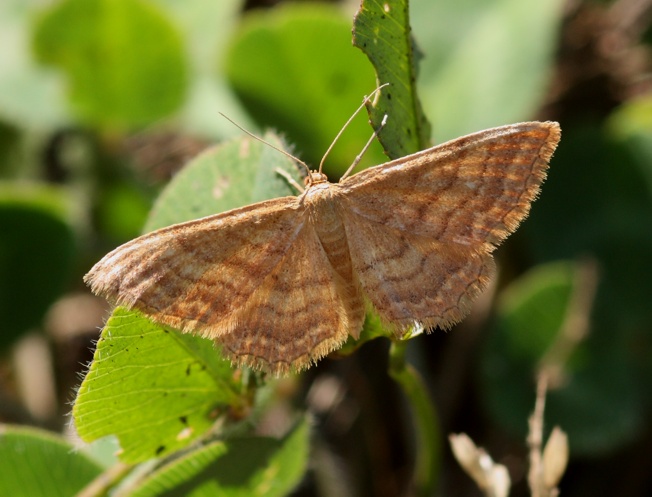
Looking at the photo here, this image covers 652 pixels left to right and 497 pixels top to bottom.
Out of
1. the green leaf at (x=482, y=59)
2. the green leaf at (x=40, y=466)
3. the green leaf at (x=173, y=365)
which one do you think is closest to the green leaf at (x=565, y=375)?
the green leaf at (x=482, y=59)

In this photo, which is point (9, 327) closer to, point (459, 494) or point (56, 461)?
point (56, 461)

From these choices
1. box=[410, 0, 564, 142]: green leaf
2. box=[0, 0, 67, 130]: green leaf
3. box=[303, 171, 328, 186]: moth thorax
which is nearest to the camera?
box=[303, 171, 328, 186]: moth thorax

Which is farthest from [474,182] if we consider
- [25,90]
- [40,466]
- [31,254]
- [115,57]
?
[25,90]

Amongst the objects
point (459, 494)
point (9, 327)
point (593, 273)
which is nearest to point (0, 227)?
point (9, 327)

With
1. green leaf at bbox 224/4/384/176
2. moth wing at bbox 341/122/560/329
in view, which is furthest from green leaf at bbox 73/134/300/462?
green leaf at bbox 224/4/384/176

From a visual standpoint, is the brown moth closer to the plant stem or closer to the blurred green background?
the plant stem

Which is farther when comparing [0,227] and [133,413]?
[0,227]

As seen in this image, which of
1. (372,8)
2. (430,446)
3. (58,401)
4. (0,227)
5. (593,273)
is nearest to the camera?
(372,8)
